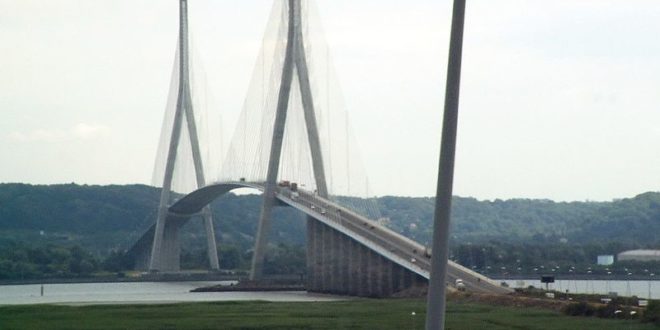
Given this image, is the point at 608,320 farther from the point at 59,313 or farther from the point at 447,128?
the point at 447,128

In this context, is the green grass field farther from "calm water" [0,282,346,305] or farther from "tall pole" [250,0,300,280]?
"tall pole" [250,0,300,280]

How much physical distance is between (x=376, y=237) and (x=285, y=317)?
3465cm

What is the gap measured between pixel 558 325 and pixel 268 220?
2104 inches

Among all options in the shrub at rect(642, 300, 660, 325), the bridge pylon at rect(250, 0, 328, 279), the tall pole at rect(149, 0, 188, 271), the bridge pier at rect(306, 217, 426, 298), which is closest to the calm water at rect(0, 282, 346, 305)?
the bridge pier at rect(306, 217, 426, 298)

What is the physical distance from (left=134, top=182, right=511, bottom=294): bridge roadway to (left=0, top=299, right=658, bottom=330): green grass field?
865cm

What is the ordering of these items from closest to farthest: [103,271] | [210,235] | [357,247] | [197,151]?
[357,247] → [197,151] → [210,235] → [103,271]

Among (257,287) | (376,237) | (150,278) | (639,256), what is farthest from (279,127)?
(639,256)

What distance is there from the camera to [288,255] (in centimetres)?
15375

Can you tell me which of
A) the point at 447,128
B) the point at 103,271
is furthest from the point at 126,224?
the point at 447,128

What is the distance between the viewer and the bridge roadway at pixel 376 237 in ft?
286

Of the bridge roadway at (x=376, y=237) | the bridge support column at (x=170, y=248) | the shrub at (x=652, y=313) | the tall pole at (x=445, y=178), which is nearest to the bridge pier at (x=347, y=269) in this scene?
the bridge roadway at (x=376, y=237)

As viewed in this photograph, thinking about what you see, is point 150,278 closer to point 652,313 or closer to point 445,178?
point 652,313

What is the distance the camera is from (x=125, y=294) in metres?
104

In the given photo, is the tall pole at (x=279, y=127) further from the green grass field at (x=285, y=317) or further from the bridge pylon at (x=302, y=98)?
the green grass field at (x=285, y=317)
